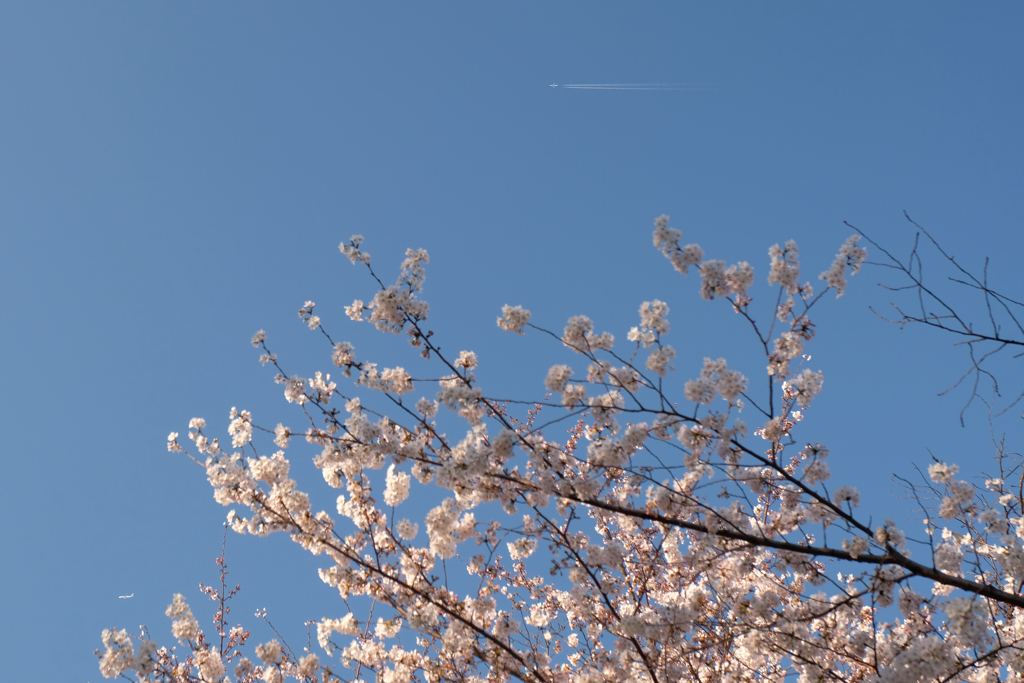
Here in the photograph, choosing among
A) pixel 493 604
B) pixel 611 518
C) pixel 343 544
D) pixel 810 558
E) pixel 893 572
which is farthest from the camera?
pixel 611 518

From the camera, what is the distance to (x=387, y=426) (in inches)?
236

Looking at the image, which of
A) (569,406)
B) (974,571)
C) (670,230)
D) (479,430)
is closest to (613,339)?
(569,406)

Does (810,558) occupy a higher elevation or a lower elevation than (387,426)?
lower

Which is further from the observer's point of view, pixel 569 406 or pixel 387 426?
pixel 387 426

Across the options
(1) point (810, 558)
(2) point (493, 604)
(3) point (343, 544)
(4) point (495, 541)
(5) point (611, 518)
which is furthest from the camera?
(5) point (611, 518)

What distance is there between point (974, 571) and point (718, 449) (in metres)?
2.89

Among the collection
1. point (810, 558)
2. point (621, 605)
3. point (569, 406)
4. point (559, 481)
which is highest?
point (569, 406)

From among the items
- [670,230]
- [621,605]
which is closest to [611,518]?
[621,605]

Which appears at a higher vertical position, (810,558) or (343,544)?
(343,544)

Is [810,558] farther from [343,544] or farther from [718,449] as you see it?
[343,544]

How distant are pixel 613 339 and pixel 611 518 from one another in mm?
4178

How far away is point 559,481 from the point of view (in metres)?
5.57

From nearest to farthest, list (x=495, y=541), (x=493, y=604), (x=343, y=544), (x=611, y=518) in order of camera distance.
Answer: (x=343, y=544)
(x=495, y=541)
(x=493, y=604)
(x=611, y=518)

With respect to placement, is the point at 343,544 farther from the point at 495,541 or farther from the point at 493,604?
the point at 493,604
